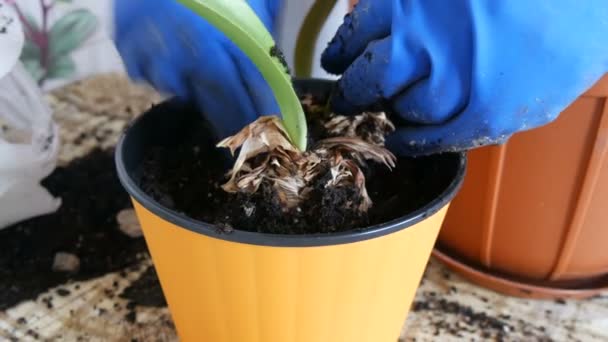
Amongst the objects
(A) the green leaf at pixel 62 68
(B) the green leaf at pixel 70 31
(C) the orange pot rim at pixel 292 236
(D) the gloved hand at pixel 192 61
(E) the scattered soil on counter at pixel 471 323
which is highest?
(D) the gloved hand at pixel 192 61

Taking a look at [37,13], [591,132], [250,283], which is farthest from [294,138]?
[37,13]

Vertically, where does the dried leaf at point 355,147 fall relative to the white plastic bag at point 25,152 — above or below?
above

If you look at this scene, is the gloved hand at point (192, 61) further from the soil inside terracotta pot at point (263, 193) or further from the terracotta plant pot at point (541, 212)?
the terracotta plant pot at point (541, 212)

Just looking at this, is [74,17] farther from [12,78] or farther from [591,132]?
[591,132]

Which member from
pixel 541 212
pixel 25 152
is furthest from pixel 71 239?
pixel 541 212

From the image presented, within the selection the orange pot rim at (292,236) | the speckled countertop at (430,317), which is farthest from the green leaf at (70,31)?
the orange pot rim at (292,236)

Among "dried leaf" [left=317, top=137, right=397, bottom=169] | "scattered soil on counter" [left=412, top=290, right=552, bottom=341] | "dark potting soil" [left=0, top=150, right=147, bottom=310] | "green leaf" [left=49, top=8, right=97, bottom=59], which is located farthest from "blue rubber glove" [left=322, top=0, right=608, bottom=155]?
"green leaf" [left=49, top=8, right=97, bottom=59]

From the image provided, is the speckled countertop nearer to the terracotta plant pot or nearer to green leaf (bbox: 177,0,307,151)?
the terracotta plant pot
